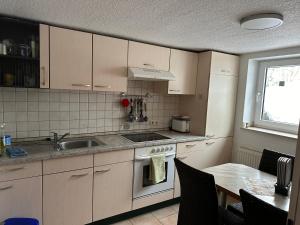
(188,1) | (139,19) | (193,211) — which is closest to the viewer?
(188,1)

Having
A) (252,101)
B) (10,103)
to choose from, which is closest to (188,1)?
(10,103)

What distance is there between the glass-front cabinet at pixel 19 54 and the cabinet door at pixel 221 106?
2029mm

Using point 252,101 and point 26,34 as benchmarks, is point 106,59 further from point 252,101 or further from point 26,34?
point 252,101

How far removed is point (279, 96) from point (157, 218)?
2.17 metres

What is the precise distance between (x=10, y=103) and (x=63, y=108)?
0.49m

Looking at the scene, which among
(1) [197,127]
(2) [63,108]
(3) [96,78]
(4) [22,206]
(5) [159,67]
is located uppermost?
(5) [159,67]

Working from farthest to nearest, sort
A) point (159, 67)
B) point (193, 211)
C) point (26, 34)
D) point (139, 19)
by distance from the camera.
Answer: point (159, 67) < point (26, 34) < point (139, 19) < point (193, 211)

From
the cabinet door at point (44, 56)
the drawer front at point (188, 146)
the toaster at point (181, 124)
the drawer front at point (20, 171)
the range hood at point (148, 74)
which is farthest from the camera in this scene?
the toaster at point (181, 124)

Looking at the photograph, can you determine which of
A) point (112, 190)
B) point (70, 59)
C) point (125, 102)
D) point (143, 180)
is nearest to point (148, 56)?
point (125, 102)

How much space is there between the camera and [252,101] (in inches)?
121

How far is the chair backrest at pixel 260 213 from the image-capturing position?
110 cm

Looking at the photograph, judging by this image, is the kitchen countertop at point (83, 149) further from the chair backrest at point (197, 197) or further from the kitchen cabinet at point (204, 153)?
the chair backrest at point (197, 197)

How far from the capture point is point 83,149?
1980 mm

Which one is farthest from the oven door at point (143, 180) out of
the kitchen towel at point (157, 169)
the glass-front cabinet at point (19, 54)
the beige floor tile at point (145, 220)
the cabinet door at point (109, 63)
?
the glass-front cabinet at point (19, 54)
